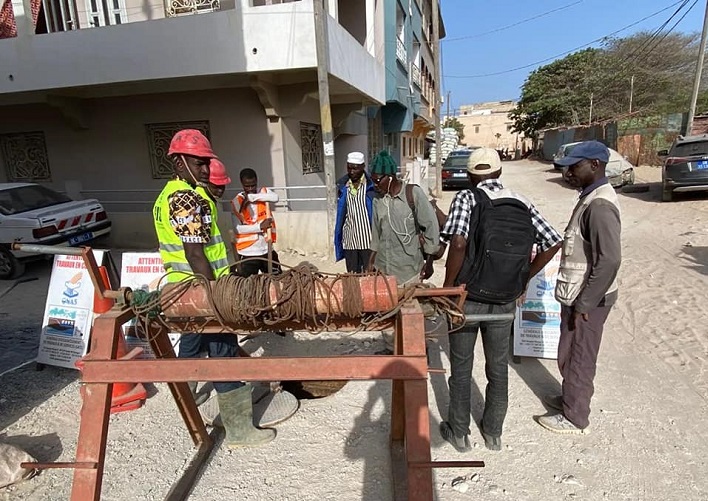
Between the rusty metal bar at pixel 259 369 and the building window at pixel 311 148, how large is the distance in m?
7.54

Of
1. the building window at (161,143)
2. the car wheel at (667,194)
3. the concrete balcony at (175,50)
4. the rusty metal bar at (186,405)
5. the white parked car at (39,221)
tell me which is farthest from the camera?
the car wheel at (667,194)

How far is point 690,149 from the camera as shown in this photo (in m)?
10.2

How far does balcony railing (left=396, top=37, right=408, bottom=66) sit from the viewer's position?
12.7 m

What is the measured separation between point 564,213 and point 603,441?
348 inches

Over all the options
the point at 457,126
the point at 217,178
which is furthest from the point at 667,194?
the point at 457,126

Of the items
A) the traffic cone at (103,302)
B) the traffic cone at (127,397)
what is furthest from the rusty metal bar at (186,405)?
the traffic cone at (103,302)

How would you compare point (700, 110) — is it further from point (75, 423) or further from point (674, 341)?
point (75, 423)

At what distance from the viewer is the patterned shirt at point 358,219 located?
3.92m

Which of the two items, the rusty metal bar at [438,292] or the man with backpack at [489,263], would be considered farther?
the man with backpack at [489,263]

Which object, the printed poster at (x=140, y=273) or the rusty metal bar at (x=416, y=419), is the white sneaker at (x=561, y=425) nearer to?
the rusty metal bar at (x=416, y=419)

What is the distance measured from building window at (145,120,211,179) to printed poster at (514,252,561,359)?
270 inches

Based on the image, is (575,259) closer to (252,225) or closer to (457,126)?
(252,225)

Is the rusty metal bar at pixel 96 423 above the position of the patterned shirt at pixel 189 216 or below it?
below

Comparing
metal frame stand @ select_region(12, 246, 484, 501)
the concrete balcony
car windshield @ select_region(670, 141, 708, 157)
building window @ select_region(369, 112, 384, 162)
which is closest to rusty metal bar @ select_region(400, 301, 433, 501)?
metal frame stand @ select_region(12, 246, 484, 501)
